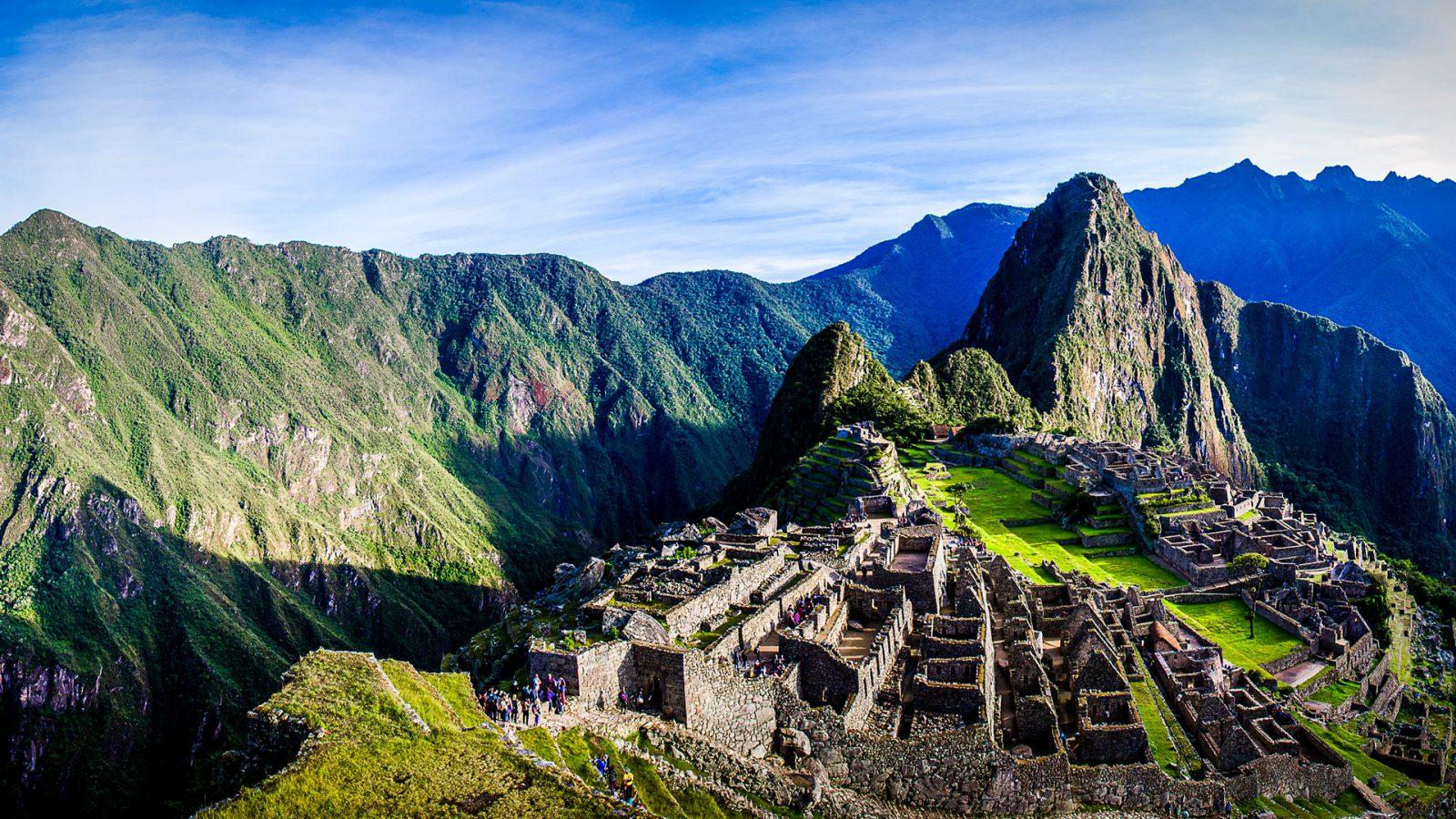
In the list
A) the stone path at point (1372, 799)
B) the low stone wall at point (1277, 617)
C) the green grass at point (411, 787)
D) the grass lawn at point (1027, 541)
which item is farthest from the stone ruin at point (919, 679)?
the grass lawn at point (1027, 541)

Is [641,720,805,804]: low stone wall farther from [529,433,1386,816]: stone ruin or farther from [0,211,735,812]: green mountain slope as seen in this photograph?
[0,211,735,812]: green mountain slope

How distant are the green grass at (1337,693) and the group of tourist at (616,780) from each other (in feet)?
125

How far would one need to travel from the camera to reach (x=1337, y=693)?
44250 millimetres

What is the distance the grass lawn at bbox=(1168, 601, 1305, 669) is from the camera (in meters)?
47.0

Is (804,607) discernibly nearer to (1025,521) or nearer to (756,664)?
(756,664)

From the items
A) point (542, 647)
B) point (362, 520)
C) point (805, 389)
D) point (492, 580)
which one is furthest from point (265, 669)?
point (542, 647)

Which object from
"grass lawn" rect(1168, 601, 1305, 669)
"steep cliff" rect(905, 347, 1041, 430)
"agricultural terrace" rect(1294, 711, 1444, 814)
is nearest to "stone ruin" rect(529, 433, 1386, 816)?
"agricultural terrace" rect(1294, 711, 1444, 814)

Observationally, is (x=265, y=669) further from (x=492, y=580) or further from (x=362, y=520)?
(x=362, y=520)

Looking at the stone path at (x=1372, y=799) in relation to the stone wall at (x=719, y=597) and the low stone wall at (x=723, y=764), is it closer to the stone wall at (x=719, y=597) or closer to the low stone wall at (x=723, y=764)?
the stone wall at (x=719, y=597)

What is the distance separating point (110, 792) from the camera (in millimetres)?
99625

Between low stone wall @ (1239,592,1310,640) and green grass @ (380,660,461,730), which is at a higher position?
green grass @ (380,660,461,730)

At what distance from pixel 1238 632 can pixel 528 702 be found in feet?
144

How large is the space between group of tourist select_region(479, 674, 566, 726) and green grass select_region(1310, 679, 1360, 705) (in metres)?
38.0

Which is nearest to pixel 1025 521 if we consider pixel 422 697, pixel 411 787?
pixel 422 697
